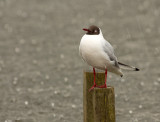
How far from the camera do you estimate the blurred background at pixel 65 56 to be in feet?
34.2

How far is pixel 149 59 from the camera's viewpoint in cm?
1588

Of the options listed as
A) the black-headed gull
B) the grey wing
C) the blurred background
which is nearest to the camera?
the black-headed gull

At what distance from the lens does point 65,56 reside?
53.7ft

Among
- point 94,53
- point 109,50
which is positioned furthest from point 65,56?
point 94,53

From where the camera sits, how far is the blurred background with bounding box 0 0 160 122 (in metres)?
10.4

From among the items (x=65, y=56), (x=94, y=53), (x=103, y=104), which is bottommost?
(x=103, y=104)

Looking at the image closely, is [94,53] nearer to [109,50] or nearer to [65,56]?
[109,50]

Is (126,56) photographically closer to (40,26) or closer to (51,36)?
(51,36)

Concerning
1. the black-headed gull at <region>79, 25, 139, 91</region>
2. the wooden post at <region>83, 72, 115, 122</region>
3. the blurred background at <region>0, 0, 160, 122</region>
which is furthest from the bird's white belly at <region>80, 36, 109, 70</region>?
the blurred background at <region>0, 0, 160, 122</region>

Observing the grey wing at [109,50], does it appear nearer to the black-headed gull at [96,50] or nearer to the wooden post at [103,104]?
the black-headed gull at [96,50]

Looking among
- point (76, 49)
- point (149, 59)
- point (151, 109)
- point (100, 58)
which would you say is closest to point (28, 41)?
point (76, 49)

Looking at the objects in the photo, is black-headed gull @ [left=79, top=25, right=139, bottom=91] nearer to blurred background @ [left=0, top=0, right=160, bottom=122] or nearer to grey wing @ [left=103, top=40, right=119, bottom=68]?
grey wing @ [left=103, top=40, right=119, bottom=68]

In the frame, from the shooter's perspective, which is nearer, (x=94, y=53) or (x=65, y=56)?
(x=94, y=53)

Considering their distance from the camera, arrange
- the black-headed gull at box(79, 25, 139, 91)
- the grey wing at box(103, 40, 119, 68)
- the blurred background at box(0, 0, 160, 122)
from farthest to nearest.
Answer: the blurred background at box(0, 0, 160, 122) → the grey wing at box(103, 40, 119, 68) → the black-headed gull at box(79, 25, 139, 91)
